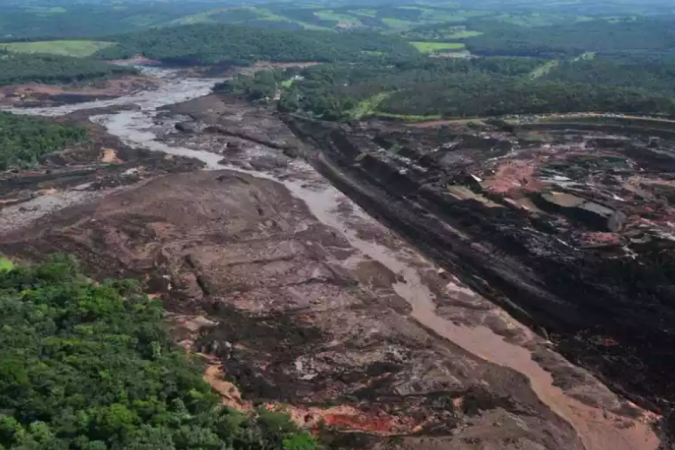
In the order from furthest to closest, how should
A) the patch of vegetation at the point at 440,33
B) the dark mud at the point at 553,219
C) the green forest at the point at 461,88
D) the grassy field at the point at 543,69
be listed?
the patch of vegetation at the point at 440,33 → the grassy field at the point at 543,69 → the green forest at the point at 461,88 → the dark mud at the point at 553,219

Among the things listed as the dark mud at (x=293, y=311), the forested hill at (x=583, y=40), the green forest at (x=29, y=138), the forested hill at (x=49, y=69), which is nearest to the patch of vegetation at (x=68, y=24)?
the forested hill at (x=49, y=69)

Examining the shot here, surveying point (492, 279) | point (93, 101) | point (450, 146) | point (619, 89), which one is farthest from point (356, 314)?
point (93, 101)

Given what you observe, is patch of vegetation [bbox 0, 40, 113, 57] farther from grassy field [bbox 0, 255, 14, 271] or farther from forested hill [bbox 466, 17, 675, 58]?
grassy field [bbox 0, 255, 14, 271]

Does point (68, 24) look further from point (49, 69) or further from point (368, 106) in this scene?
point (368, 106)

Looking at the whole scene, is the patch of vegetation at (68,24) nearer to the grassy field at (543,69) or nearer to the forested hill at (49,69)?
the forested hill at (49,69)

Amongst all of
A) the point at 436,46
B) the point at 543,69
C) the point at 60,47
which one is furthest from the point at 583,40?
the point at 60,47

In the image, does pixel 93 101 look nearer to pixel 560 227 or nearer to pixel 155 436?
pixel 560 227

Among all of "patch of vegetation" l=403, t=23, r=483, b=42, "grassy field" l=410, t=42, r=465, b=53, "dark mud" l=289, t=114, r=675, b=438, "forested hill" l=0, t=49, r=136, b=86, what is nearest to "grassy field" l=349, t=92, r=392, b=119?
"dark mud" l=289, t=114, r=675, b=438
